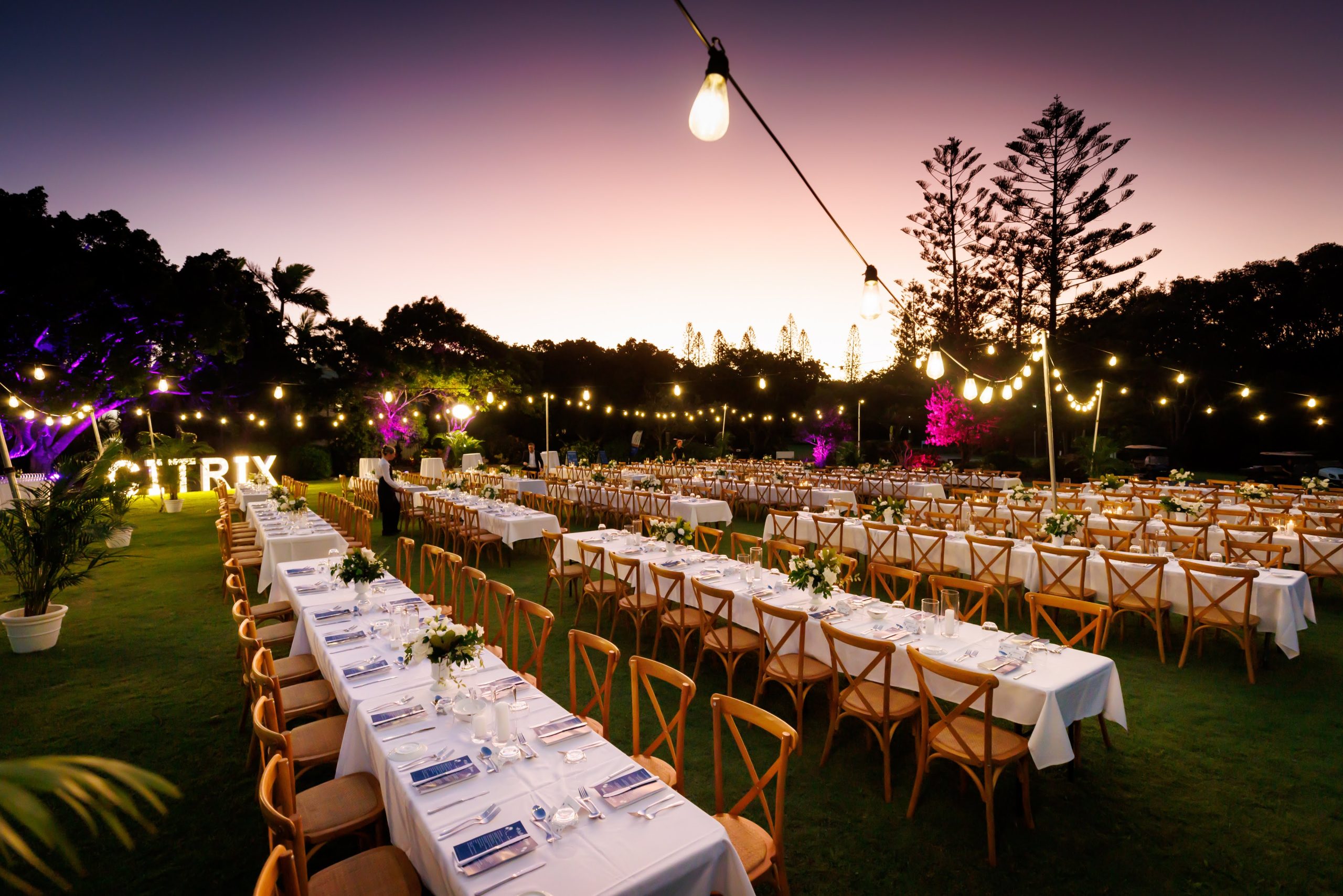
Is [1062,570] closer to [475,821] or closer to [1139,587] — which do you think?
[1139,587]

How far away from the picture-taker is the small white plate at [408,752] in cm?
268

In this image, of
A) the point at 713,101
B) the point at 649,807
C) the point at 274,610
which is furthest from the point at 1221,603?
the point at 274,610

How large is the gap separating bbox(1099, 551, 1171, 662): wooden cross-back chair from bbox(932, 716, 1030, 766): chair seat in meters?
3.10

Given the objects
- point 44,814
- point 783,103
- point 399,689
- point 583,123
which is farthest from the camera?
point 583,123

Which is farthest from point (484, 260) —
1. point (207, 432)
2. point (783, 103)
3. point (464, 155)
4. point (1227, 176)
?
point (1227, 176)

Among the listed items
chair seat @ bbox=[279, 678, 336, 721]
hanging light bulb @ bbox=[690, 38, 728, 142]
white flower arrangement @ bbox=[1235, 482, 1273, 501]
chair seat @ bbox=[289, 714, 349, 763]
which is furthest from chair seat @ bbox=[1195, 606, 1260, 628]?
chair seat @ bbox=[279, 678, 336, 721]

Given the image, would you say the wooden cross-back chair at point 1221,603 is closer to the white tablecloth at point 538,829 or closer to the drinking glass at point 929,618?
the drinking glass at point 929,618

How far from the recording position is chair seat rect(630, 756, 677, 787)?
10.1 ft

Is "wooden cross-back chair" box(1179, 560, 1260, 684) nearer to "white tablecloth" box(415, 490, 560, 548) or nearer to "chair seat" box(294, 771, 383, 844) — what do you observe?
"chair seat" box(294, 771, 383, 844)

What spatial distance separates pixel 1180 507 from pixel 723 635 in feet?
25.1

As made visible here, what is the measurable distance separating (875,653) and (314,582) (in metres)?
4.93

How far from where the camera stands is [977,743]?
3395 millimetres

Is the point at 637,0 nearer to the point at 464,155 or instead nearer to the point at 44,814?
the point at 44,814

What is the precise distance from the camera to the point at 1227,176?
15.0 metres
